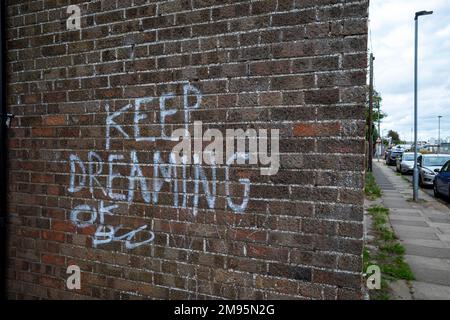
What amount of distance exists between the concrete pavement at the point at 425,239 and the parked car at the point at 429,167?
389 cm

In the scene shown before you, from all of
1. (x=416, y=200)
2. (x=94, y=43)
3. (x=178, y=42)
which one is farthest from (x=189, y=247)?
(x=416, y=200)

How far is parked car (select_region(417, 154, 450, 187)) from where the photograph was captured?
16156mm

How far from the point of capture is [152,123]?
264 cm

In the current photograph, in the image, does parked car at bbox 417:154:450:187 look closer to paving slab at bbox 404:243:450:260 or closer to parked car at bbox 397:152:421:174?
parked car at bbox 397:152:421:174

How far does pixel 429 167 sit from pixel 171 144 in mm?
17258

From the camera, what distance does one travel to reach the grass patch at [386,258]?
4.70 m

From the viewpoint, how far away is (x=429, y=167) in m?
16.7

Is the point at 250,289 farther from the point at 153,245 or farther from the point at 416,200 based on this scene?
the point at 416,200

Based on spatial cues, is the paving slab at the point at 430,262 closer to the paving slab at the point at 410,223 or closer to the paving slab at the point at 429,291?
the paving slab at the point at 429,291

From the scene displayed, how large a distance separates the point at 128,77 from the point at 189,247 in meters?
1.35

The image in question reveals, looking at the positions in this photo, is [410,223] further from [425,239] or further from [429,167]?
[429,167]

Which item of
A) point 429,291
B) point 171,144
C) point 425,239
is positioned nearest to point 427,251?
point 425,239

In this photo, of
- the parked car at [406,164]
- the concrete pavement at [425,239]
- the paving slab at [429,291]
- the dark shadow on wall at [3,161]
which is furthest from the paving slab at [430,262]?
the parked car at [406,164]

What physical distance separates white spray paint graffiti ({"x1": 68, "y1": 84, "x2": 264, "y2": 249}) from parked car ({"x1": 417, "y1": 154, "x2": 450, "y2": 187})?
16.2 meters
